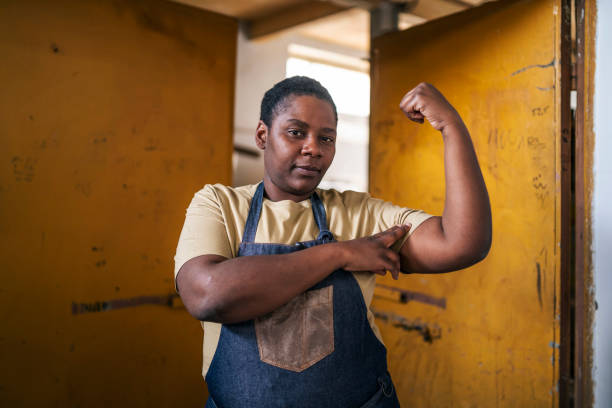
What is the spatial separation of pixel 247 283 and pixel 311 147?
44cm

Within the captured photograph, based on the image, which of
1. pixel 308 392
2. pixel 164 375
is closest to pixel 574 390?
pixel 308 392

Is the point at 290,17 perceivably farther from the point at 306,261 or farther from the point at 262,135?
the point at 306,261

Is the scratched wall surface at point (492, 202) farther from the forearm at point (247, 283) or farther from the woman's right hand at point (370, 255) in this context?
the forearm at point (247, 283)

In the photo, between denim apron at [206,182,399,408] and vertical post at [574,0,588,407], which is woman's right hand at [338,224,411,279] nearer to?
denim apron at [206,182,399,408]

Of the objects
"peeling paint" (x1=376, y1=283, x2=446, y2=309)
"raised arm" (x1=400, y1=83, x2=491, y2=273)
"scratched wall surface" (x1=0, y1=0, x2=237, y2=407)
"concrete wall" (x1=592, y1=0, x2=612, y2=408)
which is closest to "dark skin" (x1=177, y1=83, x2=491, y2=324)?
"raised arm" (x1=400, y1=83, x2=491, y2=273)

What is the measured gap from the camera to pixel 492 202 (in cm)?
204

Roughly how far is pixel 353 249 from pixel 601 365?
4.41 feet

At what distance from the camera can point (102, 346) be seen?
2.35 m

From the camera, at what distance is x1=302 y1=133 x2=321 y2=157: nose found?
122 cm

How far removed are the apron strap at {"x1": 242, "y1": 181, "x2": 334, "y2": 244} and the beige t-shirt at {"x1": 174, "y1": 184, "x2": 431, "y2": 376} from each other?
13 mm

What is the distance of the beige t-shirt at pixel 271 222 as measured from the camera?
1121 millimetres

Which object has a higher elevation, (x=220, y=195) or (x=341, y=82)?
(x=341, y=82)

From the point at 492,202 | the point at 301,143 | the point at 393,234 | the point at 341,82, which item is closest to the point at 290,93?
the point at 301,143

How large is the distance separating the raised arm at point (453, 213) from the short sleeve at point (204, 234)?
497mm
